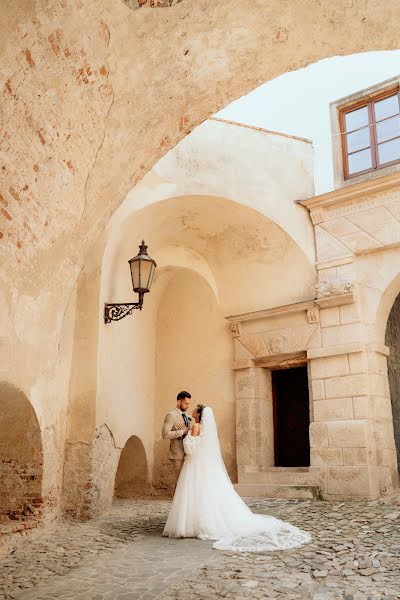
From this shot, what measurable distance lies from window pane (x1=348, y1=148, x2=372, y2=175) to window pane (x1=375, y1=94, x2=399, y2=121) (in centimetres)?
55

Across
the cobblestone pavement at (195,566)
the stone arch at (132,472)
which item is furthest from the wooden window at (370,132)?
the stone arch at (132,472)

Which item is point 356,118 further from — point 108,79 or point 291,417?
point 108,79

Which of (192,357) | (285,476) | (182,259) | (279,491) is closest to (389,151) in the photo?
(182,259)

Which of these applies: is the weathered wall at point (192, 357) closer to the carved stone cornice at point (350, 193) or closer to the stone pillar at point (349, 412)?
the stone pillar at point (349, 412)

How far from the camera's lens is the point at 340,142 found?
336 inches

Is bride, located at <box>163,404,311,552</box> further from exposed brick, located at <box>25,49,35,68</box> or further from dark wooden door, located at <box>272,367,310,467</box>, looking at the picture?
exposed brick, located at <box>25,49,35,68</box>

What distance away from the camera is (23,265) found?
4.39 m

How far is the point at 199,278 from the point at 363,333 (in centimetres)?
286

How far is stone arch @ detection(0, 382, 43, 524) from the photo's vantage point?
539cm

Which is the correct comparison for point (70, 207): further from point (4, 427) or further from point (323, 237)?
point (323, 237)

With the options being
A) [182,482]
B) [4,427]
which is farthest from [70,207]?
[182,482]

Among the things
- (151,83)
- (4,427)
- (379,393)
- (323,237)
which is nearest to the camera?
(151,83)

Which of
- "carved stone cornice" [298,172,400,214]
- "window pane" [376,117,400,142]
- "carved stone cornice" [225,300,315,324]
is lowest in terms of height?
"carved stone cornice" [225,300,315,324]

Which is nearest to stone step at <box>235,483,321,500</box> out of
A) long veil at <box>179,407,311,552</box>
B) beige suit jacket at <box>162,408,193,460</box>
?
long veil at <box>179,407,311,552</box>
